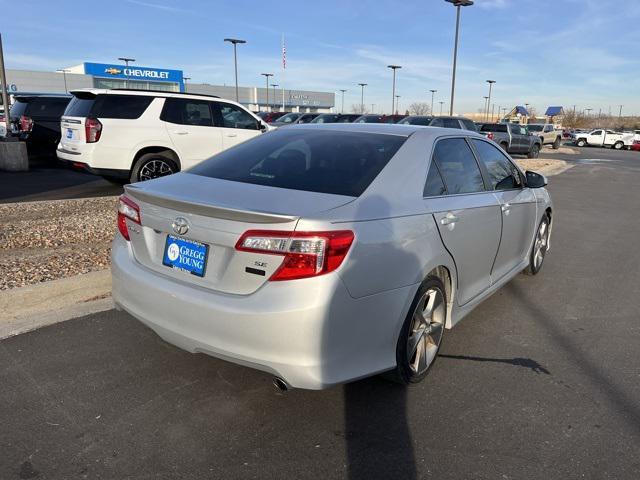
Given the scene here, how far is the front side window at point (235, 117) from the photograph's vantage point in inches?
406

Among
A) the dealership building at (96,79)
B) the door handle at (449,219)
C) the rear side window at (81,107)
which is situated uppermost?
the dealership building at (96,79)

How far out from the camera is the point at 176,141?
9.52 m

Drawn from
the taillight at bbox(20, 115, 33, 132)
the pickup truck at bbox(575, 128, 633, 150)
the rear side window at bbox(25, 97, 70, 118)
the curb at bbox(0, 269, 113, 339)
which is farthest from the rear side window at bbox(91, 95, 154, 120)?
the pickup truck at bbox(575, 128, 633, 150)

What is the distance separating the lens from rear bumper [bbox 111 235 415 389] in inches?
97.0

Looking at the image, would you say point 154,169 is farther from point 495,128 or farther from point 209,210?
point 495,128

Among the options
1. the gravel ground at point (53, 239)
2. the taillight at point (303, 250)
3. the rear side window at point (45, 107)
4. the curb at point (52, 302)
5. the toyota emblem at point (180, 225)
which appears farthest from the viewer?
the rear side window at point (45, 107)

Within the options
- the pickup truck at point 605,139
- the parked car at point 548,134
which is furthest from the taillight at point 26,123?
the pickup truck at point 605,139

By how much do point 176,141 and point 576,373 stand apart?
310 inches

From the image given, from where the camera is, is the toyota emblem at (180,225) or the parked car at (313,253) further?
the toyota emblem at (180,225)

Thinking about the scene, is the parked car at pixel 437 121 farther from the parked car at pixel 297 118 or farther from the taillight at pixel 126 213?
the taillight at pixel 126 213

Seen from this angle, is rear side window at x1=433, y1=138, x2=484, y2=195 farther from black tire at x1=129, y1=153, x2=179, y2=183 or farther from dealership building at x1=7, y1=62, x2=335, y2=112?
dealership building at x1=7, y1=62, x2=335, y2=112

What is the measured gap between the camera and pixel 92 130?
8.80m

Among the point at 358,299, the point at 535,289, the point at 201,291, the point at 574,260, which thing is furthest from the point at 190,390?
the point at 574,260

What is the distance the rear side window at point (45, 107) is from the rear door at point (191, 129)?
6.39m
